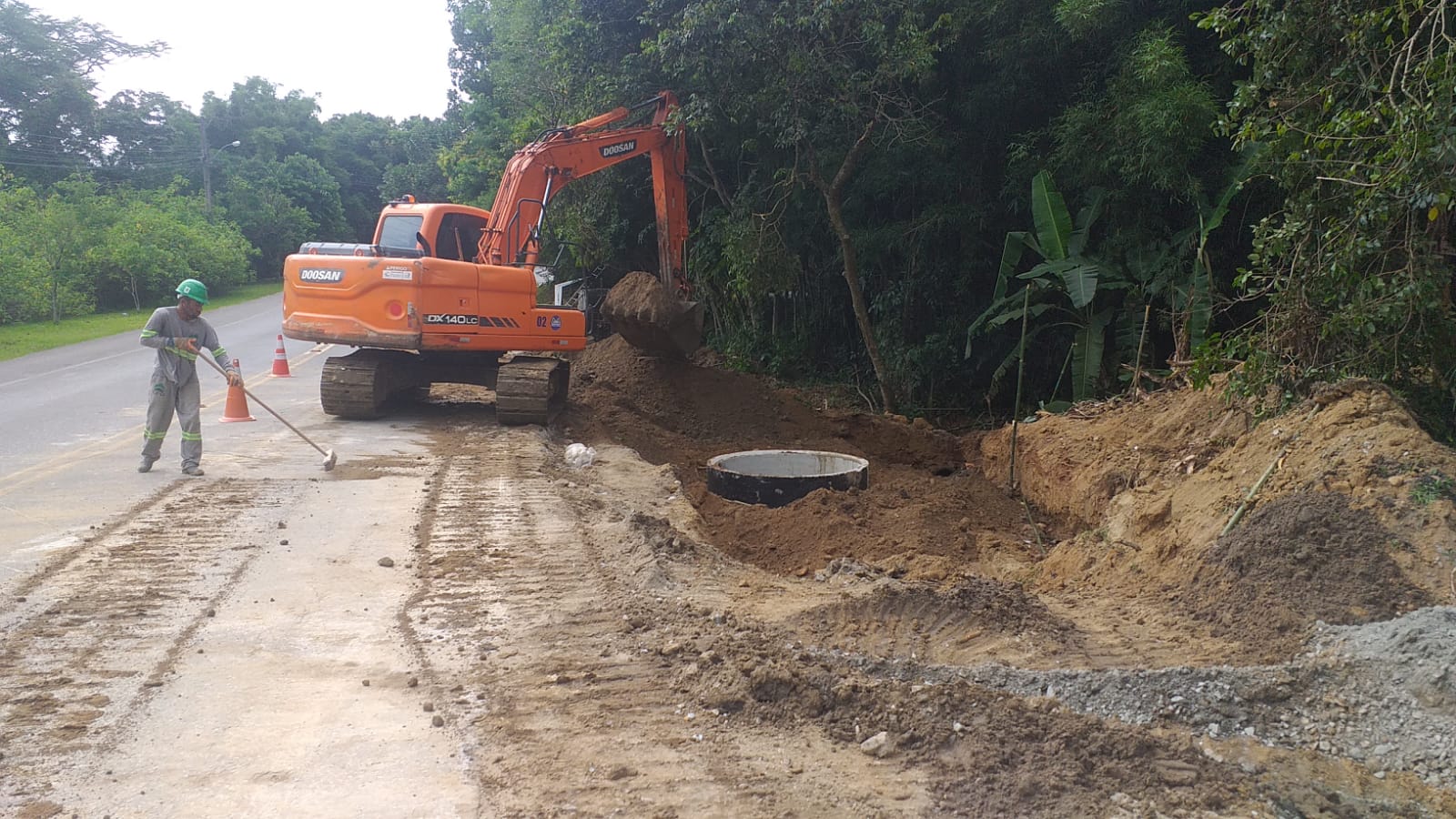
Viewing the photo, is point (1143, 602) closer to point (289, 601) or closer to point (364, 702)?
point (364, 702)

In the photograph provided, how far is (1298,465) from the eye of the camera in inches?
207

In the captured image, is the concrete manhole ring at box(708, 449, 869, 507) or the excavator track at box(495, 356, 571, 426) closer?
the concrete manhole ring at box(708, 449, 869, 507)

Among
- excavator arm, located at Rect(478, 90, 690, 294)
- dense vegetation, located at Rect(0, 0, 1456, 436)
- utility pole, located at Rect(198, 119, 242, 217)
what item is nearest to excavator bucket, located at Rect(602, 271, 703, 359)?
excavator arm, located at Rect(478, 90, 690, 294)

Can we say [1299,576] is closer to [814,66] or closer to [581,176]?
[814,66]

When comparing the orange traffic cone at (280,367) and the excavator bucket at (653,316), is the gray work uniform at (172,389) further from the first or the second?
the orange traffic cone at (280,367)

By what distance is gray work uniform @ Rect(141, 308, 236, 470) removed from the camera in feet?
27.0

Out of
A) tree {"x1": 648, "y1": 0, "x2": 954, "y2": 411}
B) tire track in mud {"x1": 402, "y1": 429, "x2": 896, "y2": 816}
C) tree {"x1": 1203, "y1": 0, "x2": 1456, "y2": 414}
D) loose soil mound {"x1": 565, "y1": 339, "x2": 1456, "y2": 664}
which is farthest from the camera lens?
tree {"x1": 648, "y1": 0, "x2": 954, "y2": 411}

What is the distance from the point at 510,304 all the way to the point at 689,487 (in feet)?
→ 10.3

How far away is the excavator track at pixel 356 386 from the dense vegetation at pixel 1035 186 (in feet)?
15.0

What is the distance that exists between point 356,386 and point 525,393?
1915 mm

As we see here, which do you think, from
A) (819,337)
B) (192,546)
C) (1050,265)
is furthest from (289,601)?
(819,337)

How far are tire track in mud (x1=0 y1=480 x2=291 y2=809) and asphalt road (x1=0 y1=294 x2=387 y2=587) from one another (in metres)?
0.37

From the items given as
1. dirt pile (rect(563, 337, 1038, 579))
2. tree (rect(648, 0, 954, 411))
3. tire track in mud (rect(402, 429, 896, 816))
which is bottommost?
dirt pile (rect(563, 337, 1038, 579))

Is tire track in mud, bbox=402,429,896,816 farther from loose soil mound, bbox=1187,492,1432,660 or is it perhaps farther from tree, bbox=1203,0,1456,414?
tree, bbox=1203,0,1456,414
